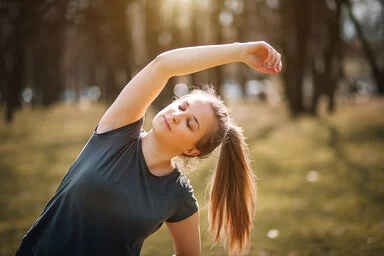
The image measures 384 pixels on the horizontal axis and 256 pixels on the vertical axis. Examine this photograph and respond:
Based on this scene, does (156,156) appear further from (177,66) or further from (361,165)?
(361,165)

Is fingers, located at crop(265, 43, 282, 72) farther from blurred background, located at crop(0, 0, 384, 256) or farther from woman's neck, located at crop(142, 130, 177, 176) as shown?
blurred background, located at crop(0, 0, 384, 256)

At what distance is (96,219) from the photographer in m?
2.56

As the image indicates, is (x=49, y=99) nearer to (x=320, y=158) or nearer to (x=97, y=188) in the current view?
(x=320, y=158)

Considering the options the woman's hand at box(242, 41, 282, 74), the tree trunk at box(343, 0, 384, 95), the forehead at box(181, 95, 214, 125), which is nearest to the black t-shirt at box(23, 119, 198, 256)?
Result: the forehead at box(181, 95, 214, 125)

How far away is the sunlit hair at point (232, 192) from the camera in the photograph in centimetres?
310

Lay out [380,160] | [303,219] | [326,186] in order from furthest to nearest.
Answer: [380,160], [326,186], [303,219]

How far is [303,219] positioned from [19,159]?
7.00m

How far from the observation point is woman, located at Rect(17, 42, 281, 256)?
256cm

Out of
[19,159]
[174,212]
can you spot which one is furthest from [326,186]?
[19,159]

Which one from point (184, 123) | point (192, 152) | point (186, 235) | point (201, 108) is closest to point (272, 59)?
point (201, 108)

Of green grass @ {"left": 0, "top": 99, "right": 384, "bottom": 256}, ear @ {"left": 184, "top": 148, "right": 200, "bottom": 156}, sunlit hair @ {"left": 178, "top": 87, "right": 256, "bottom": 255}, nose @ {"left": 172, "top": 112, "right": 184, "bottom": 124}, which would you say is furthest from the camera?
green grass @ {"left": 0, "top": 99, "right": 384, "bottom": 256}

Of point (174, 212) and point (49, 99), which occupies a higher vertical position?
point (174, 212)

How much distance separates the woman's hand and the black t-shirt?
2.58 ft

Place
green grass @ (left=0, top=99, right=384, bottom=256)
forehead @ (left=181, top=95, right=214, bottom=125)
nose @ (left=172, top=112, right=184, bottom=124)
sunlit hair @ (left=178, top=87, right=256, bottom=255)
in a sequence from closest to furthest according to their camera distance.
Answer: nose @ (left=172, top=112, right=184, bottom=124) → forehead @ (left=181, top=95, right=214, bottom=125) → sunlit hair @ (left=178, top=87, right=256, bottom=255) → green grass @ (left=0, top=99, right=384, bottom=256)
